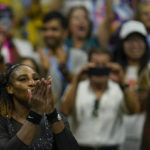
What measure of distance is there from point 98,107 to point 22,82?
203 cm

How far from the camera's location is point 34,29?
772cm

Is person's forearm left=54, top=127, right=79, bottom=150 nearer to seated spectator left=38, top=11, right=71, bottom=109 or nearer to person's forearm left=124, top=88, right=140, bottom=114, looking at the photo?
person's forearm left=124, top=88, right=140, bottom=114

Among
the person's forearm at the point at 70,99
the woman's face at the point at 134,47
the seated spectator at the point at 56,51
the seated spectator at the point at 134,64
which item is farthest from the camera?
the woman's face at the point at 134,47

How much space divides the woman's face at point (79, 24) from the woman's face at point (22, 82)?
10.6 ft

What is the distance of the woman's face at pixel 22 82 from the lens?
3.79 m

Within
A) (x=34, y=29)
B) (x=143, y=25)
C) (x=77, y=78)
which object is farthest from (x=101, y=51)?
(x=34, y=29)

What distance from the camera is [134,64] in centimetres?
645

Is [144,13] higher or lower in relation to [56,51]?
higher

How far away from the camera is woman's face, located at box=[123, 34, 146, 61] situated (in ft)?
21.2

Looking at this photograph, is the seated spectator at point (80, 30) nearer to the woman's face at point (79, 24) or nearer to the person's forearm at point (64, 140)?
the woman's face at point (79, 24)

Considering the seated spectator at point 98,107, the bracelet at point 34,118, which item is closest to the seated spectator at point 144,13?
the seated spectator at point 98,107

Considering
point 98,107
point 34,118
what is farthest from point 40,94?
point 98,107

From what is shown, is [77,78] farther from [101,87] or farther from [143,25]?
[143,25]

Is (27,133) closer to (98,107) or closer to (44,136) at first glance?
(44,136)
